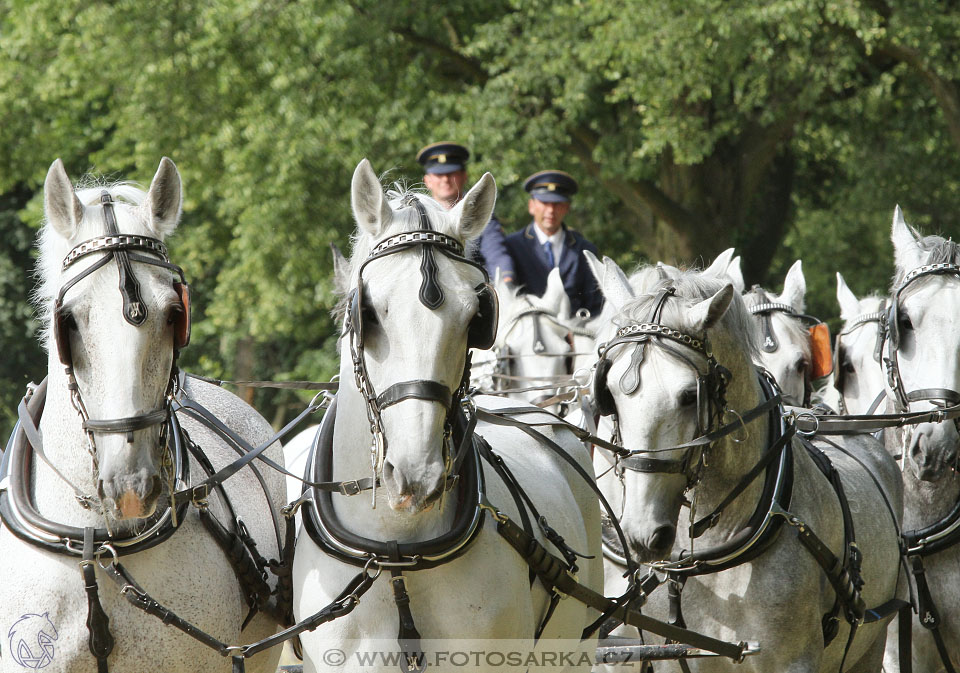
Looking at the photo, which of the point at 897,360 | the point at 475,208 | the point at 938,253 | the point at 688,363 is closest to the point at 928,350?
the point at 897,360

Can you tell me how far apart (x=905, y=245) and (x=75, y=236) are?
404 centimetres

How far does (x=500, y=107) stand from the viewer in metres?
13.2

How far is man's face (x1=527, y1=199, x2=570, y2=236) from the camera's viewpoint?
356 inches

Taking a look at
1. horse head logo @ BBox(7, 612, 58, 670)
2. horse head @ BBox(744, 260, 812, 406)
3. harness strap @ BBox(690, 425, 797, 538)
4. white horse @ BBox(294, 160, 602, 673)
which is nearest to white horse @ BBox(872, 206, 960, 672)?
horse head @ BBox(744, 260, 812, 406)

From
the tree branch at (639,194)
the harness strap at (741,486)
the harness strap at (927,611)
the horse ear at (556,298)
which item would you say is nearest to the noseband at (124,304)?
the harness strap at (741,486)

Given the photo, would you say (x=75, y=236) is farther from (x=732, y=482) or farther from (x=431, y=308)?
(x=732, y=482)

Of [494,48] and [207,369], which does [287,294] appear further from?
[207,369]

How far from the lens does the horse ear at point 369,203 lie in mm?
3416

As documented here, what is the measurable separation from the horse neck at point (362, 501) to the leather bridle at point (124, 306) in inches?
19.6

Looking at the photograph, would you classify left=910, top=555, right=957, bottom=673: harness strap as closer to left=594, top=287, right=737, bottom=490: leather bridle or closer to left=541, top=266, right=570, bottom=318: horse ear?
left=594, top=287, right=737, bottom=490: leather bridle

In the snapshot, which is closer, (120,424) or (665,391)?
(120,424)

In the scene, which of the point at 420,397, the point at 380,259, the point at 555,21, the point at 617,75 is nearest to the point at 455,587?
the point at 420,397

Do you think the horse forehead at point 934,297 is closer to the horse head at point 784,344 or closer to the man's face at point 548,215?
the horse head at point 784,344

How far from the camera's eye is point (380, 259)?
132 inches
